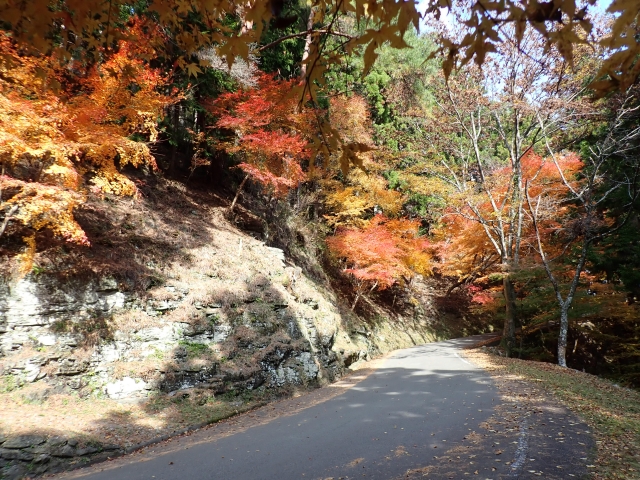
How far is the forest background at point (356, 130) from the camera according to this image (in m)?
2.29

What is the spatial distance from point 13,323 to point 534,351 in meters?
17.9

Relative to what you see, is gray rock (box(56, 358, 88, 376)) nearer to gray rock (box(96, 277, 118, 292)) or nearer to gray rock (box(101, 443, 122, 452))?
gray rock (box(96, 277, 118, 292))

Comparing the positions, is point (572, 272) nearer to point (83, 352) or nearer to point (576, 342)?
point (576, 342)

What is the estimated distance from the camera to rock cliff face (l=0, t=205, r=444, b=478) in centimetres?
723

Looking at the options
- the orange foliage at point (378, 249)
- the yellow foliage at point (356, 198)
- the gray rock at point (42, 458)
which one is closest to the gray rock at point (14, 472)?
the gray rock at point (42, 458)

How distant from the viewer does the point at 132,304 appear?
919cm

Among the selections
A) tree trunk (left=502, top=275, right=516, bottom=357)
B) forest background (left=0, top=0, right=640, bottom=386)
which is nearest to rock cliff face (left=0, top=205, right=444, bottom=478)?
forest background (left=0, top=0, right=640, bottom=386)

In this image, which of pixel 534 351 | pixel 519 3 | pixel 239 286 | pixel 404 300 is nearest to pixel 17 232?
pixel 239 286

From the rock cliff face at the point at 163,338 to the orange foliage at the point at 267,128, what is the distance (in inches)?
130

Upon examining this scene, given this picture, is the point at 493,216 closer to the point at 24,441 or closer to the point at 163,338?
the point at 163,338

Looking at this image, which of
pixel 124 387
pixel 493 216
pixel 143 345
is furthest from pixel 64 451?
pixel 493 216

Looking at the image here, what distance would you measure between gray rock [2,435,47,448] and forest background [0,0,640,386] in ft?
11.0

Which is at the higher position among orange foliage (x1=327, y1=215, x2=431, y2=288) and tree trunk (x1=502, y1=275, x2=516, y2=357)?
orange foliage (x1=327, y1=215, x2=431, y2=288)

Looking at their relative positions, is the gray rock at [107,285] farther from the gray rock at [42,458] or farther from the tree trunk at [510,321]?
the tree trunk at [510,321]
